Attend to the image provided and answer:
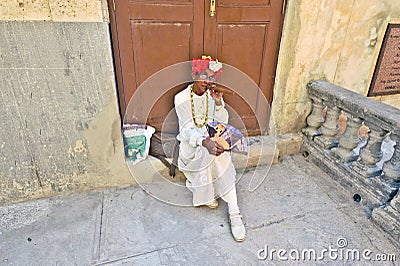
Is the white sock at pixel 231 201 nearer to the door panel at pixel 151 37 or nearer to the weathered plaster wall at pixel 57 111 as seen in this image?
the weathered plaster wall at pixel 57 111

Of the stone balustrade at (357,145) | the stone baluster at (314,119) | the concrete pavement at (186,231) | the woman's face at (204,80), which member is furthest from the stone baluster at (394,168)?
the woman's face at (204,80)

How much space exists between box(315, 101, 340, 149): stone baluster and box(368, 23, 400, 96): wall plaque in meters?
0.95

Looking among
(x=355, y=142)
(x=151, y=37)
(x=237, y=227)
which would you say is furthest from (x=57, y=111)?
(x=355, y=142)

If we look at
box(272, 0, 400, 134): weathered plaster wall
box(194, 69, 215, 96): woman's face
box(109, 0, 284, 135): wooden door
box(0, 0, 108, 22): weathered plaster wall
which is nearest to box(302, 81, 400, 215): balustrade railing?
box(272, 0, 400, 134): weathered plaster wall

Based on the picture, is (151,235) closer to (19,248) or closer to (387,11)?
(19,248)

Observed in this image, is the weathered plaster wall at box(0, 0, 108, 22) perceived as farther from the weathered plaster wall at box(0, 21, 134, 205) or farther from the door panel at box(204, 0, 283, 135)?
the door panel at box(204, 0, 283, 135)

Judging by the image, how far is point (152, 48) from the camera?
2.41 m

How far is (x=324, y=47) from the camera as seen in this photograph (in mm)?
2834

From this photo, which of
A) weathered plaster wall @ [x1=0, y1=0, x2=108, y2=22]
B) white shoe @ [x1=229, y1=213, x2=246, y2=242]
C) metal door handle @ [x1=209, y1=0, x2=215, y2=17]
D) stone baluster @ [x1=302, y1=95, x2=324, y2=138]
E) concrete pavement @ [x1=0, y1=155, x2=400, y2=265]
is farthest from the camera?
stone baluster @ [x1=302, y1=95, x2=324, y2=138]

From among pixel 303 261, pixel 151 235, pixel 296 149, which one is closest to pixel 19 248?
pixel 151 235

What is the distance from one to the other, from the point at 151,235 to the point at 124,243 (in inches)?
8.4

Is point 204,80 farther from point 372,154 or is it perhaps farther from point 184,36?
point 372,154

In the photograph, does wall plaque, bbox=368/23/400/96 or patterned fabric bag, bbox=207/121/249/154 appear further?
wall plaque, bbox=368/23/400/96

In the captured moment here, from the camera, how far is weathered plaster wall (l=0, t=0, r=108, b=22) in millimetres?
1862
